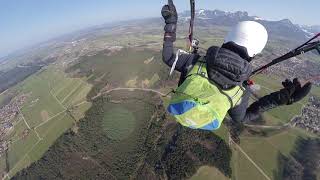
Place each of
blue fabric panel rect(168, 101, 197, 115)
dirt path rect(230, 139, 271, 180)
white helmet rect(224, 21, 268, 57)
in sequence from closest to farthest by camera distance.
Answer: blue fabric panel rect(168, 101, 197, 115), white helmet rect(224, 21, 268, 57), dirt path rect(230, 139, 271, 180)

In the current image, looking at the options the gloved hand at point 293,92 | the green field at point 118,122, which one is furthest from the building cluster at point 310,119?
the gloved hand at point 293,92

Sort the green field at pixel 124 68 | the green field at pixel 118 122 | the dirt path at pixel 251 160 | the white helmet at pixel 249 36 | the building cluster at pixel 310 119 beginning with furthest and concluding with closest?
the green field at pixel 124 68 < the green field at pixel 118 122 < the building cluster at pixel 310 119 < the dirt path at pixel 251 160 < the white helmet at pixel 249 36

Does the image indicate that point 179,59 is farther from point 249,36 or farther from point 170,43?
point 249,36

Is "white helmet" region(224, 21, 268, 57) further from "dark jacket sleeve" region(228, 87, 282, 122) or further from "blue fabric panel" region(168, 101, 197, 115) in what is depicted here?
"blue fabric panel" region(168, 101, 197, 115)

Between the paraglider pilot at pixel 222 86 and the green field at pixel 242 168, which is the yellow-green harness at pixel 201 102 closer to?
the paraglider pilot at pixel 222 86

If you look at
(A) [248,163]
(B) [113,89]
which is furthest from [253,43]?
(B) [113,89]

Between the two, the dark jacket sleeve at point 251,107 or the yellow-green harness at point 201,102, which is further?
the dark jacket sleeve at point 251,107

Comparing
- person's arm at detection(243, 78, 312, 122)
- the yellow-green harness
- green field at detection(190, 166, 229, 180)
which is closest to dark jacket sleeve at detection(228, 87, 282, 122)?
person's arm at detection(243, 78, 312, 122)
